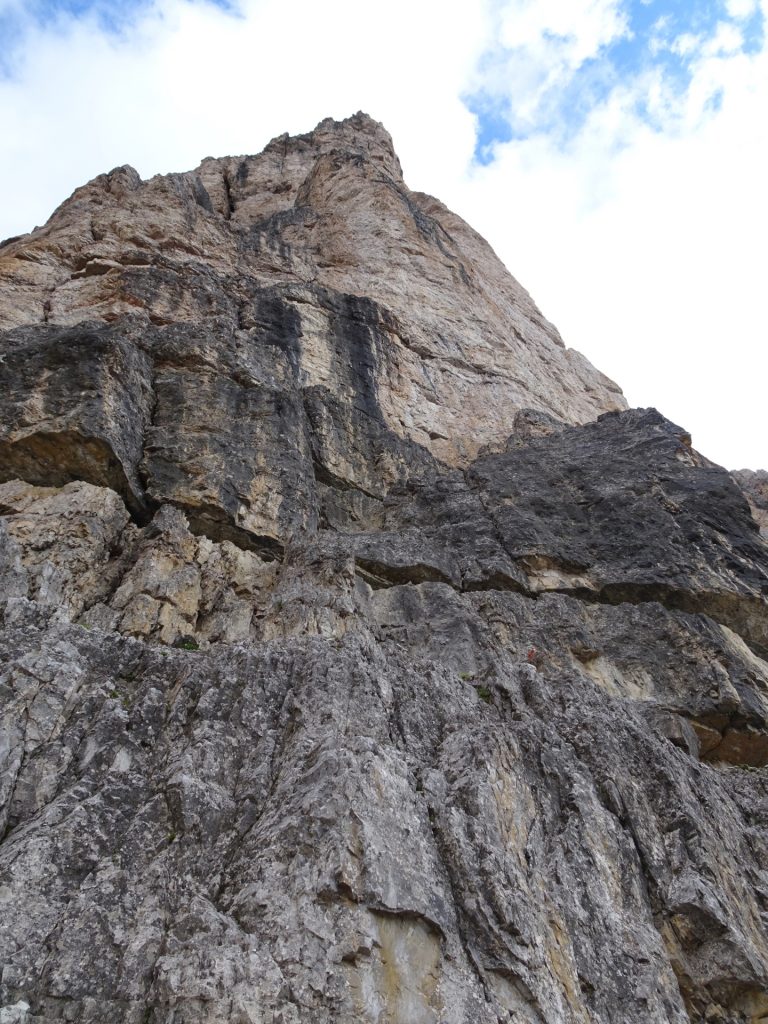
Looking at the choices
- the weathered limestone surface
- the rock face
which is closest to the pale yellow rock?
the rock face

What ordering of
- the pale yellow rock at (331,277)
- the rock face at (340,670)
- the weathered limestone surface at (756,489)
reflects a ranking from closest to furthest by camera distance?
1. the rock face at (340,670)
2. the pale yellow rock at (331,277)
3. the weathered limestone surface at (756,489)

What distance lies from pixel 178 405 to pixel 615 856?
17.9m

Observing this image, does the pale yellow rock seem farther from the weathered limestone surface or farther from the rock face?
the weathered limestone surface

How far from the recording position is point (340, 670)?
46.7ft

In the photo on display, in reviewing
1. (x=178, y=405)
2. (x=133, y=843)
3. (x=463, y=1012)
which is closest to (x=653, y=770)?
(x=463, y=1012)

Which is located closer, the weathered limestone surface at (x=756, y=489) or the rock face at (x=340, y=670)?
the rock face at (x=340, y=670)

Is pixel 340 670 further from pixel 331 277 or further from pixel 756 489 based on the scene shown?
pixel 756 489

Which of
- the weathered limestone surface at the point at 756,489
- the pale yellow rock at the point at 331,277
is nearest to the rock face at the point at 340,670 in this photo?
the pale yellow rock at the point at 331,277

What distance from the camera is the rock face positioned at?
9578 mm

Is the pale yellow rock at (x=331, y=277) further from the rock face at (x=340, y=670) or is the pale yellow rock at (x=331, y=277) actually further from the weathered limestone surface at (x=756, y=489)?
the weathered limestone surface at (x=756, y=489)

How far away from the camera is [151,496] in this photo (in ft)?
69.7

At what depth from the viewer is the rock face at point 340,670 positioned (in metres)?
9.58

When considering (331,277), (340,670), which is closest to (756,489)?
(331,277)

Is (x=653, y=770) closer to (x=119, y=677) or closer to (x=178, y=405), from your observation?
(x=119, y=677)
